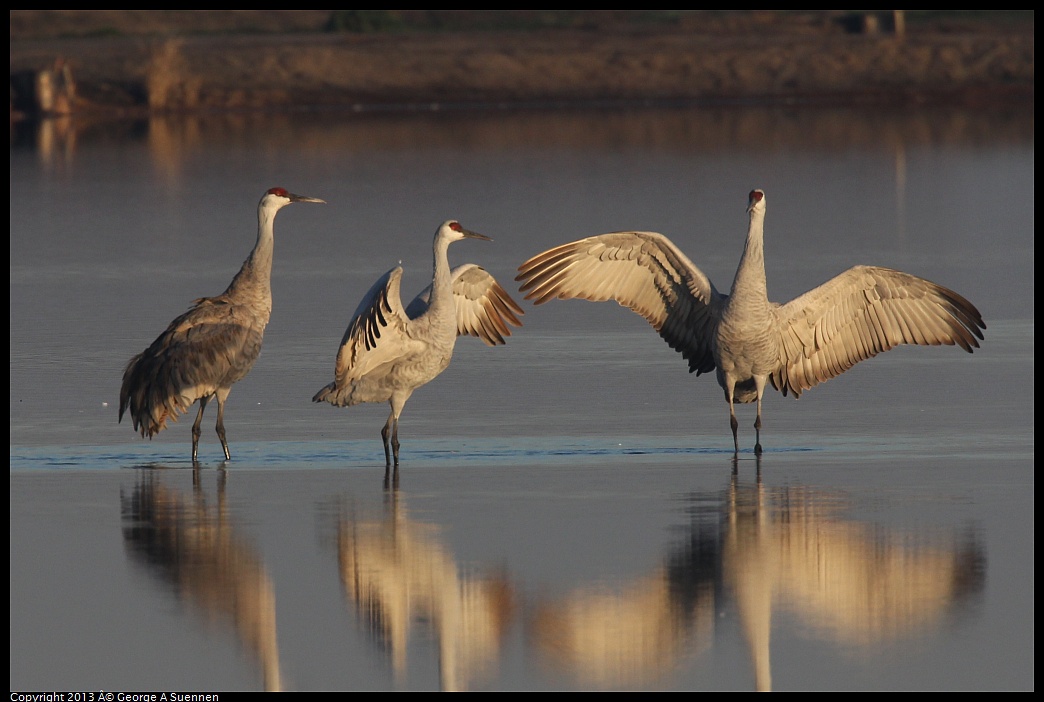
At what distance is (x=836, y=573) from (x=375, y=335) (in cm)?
358

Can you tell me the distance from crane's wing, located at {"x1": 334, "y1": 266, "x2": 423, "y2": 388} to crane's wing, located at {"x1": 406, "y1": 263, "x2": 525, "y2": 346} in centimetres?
124

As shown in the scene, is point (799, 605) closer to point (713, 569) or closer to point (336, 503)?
point (713, 569)

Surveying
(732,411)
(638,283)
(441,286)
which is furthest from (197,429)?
(732,411)

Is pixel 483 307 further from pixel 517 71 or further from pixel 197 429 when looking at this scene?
pixel 517 71

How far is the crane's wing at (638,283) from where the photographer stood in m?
12.4

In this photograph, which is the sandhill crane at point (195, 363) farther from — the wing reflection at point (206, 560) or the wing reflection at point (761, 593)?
the wing reflection at point (761, 593)

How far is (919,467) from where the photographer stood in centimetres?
1066

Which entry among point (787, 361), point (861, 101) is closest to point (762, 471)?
point (787, 361)

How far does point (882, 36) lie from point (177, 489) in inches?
1315

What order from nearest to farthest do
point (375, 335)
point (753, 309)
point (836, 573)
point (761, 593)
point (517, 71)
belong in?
point (761, 593) → point (836, 573) → point (375, 335) → point (753, 309) → point (517, 71)

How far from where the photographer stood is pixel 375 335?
11305mm

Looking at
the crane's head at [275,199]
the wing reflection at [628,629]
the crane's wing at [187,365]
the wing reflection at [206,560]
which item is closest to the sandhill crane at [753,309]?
the crane's head at [275,199]

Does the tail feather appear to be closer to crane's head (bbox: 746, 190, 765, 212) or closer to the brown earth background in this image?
crane's head (bbox: 746, 190, 765, 212)

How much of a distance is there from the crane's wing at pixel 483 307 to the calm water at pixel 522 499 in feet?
1.27
